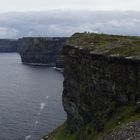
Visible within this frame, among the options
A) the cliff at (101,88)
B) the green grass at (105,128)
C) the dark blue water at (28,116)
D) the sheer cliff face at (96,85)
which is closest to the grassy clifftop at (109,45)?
the cliff at (101,88)

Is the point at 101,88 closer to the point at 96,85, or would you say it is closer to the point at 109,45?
the point at 96,85

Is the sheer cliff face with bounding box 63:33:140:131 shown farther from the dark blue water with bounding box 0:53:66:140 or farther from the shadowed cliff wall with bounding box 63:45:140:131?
the dark blue water with bounding box 0:53:66:140

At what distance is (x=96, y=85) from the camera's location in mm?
82562

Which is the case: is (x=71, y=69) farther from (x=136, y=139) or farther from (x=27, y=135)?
(x=136, y=139)

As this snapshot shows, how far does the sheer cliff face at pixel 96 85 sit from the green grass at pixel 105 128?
185 centimetres

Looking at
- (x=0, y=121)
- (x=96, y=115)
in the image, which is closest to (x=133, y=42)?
(x=96, y=115)

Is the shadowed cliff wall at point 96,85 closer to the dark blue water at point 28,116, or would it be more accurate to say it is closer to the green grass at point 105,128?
the green grass at point 105,128

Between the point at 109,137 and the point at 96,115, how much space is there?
3082cm

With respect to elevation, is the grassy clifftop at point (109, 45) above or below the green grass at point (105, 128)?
above

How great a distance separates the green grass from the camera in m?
61.6

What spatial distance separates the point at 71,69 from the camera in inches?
4058

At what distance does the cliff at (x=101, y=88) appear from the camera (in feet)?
219

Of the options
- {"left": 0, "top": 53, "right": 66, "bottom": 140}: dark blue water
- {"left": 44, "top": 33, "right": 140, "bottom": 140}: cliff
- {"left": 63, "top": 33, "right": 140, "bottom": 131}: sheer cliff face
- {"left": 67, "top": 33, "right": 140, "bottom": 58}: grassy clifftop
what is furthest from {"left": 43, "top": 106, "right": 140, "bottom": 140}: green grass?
{"left": 0, "top": 53, "right": 66, "bottom": 140}: dark blue water

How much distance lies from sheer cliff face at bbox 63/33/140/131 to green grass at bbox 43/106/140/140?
6.07 feet
